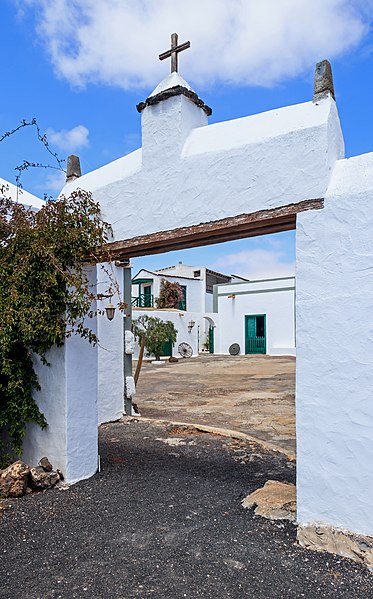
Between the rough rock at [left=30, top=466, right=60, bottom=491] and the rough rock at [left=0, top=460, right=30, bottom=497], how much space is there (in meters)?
0.07

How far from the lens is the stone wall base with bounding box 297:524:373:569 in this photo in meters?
3.34

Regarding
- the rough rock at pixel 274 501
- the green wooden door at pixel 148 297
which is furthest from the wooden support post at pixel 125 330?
the green wooden door at pixel 148 297

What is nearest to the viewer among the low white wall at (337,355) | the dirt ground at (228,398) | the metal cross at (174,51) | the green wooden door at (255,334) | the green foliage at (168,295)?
the low white wall at (337,355)

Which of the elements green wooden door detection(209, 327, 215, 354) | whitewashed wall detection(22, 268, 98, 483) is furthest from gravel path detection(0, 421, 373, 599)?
green wooden door detection(209, 327, 215, 354)

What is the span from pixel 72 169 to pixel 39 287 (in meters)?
1.98

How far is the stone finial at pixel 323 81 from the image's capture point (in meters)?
3.94

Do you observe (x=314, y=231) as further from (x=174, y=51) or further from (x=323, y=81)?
(x=174, y=51)

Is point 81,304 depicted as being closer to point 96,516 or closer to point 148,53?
point 96,516

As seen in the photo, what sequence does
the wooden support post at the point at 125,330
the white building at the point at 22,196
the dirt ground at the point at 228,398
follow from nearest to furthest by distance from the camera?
the white building at the point at 22,196 → the dirt ground at the point at 228,398 → the wooden support post at the point at 125,330

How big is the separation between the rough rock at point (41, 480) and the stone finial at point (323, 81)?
15.2 feet

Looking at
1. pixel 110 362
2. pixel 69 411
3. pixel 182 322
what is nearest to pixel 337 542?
pixel 69 411

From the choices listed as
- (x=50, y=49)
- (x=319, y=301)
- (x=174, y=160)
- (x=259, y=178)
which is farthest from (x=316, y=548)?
(x=50, y=49)

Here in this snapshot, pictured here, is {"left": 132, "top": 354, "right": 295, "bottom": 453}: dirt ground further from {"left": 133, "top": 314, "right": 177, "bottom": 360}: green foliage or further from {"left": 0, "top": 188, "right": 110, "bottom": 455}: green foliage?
{"left": 0, "top": 188, "right": 110, "bottom": 455}: green foliage

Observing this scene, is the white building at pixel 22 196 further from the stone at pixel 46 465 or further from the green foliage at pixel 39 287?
the stone at pixel 46 465
